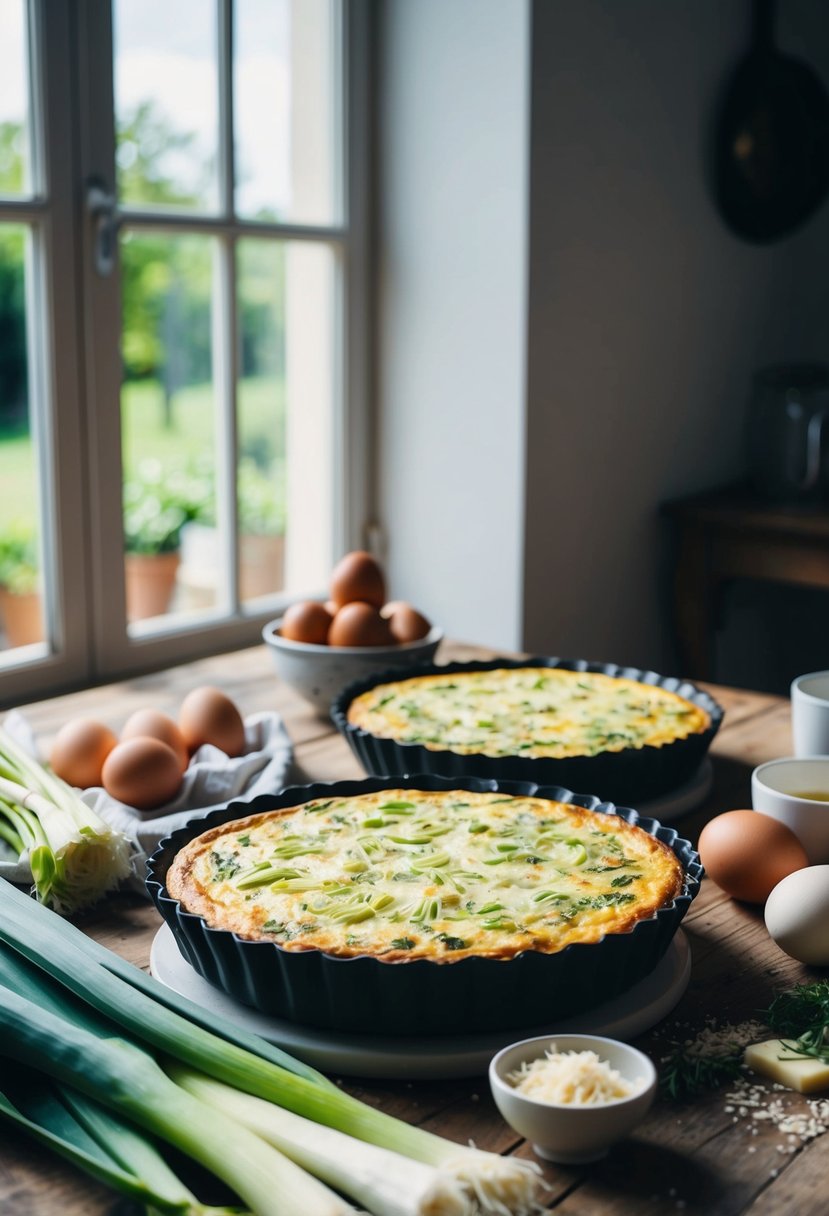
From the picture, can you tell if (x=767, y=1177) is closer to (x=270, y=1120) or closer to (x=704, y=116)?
(x=270, y=1120)

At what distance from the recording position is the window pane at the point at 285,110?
2.38 meters

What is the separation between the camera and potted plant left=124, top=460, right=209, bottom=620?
245cm

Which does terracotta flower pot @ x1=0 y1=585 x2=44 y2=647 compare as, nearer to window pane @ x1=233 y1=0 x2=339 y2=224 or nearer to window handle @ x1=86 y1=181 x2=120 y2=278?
window handle @ x1=86 y1=181 x2=120 y2=278

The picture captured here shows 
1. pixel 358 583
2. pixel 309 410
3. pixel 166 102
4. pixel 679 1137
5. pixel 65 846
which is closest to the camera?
pixel 679 1137

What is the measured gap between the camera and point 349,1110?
2.52 feet

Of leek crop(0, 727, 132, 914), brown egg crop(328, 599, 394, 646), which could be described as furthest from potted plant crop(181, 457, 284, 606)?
leek crop(0, 727, 132, 914)

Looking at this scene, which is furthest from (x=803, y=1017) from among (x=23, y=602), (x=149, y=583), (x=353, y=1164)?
(x=149, y=583)

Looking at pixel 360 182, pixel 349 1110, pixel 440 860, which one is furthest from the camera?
pixel 360 182

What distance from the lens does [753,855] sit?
45.0 inches

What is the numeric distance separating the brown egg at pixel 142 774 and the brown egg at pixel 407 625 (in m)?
0.54

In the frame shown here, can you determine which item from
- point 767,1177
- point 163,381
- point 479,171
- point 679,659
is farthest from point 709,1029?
point 679,659

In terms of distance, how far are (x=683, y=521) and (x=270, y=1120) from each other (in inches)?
94.1

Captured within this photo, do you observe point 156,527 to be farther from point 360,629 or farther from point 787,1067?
point 787,1067

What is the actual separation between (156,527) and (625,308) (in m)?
1.14
